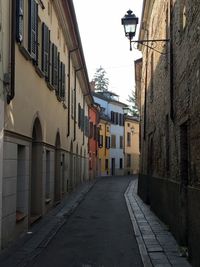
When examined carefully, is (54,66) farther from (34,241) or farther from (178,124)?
(34,241)

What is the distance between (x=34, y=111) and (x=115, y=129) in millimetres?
53239

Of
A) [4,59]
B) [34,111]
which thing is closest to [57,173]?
[34,111]

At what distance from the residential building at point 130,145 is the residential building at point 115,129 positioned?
→ 1944mm

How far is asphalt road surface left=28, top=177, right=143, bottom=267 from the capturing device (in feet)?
29.5

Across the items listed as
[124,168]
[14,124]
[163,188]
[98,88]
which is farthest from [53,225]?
[98,88]

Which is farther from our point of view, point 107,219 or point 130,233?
point 107,219

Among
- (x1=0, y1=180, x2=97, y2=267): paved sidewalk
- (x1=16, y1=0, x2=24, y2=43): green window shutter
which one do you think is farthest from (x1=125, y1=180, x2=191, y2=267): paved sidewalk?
(x1=16, y1=0, x2=24, y2=43): green window shutter

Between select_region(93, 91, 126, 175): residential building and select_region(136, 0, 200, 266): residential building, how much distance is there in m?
47.0

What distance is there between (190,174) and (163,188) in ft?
14.5

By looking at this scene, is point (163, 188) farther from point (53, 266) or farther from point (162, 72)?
point (53, 266)

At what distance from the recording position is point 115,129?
66375 mm

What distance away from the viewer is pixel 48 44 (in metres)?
15.5

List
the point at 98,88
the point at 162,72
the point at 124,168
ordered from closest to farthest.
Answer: the point at 162,72 → the point at 124,168 → the point at 98,88

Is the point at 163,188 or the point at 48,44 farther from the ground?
the point at 48,44
